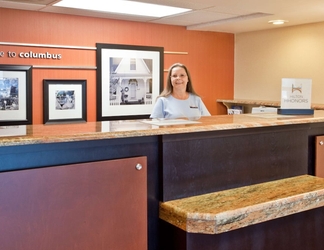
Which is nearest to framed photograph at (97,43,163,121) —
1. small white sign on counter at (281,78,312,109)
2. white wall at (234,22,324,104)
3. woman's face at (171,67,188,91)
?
woman's face at (171,67,188,91)

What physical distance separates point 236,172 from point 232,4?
6.72ft

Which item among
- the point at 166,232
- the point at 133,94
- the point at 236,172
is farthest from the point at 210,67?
the point at 166,232

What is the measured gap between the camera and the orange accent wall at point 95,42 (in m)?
4.19

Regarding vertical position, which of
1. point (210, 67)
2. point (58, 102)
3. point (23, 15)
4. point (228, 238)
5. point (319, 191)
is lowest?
point (228, 238)

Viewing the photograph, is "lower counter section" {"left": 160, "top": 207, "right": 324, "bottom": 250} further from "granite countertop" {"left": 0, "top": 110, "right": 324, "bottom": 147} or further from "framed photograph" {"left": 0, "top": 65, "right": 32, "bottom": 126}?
"framed photograph" {"left": 0, "top": 65, "right": 32, "bottom": 126}

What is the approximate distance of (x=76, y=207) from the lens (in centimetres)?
176

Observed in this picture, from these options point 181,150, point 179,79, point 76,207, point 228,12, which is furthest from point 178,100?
point 76,207

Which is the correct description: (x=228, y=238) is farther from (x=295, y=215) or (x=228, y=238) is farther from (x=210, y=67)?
(x=210, y=67)

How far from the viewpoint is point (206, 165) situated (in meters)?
2.18

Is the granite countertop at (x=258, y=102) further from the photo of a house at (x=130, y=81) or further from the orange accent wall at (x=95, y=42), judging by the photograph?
the photo of a house at (x=130, y=81)

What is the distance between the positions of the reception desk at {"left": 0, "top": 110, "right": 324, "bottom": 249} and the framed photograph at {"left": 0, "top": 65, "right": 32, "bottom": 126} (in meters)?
2.22

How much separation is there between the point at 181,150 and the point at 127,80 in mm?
2881

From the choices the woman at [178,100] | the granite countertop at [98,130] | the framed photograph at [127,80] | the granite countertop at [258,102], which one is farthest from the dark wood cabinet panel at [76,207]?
the granite countertop at [258,102]

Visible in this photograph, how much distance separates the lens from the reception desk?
1717 millimetres
